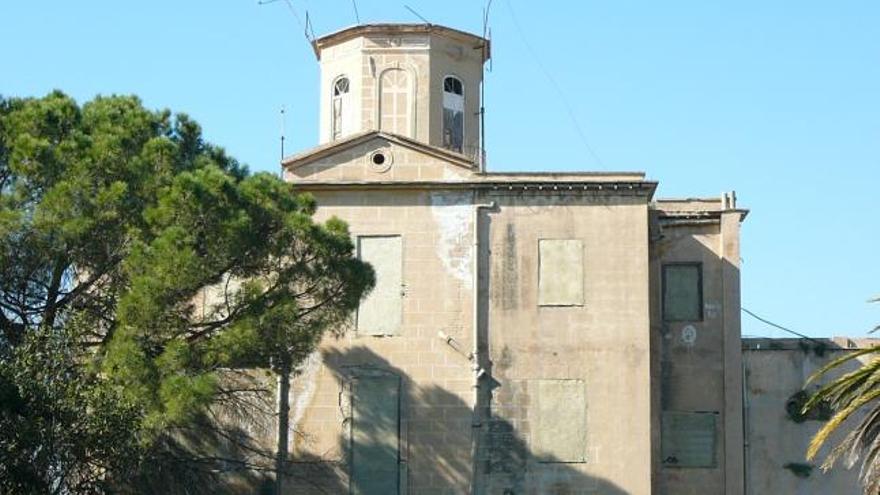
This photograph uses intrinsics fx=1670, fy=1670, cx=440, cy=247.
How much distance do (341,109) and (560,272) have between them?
296 inches

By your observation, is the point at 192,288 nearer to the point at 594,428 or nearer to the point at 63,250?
the point at 63,250

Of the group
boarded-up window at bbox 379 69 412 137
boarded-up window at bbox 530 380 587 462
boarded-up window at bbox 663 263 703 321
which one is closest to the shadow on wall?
boarded-up window at bbox 530 380 587 462

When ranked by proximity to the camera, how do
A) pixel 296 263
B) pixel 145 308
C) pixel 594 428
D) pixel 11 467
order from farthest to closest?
pixel 594 428, pixel 296 263, pixel 145 308, pixel 11 467

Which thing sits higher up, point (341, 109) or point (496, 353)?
point (341, 109)

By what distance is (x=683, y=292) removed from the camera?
37031mm

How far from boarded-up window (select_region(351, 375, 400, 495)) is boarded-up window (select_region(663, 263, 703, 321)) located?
21.4ft

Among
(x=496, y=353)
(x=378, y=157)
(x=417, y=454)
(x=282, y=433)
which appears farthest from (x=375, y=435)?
(x=378, y=157)

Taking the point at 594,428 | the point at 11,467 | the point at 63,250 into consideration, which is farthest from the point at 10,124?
the point at 594,428

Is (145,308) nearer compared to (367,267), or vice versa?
(145,308)

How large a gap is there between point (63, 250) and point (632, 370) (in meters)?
12.2

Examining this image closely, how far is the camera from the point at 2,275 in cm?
2861

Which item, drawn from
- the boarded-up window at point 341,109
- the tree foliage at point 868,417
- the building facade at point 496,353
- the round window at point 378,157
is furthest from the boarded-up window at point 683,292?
the tree foliage at point 868,417

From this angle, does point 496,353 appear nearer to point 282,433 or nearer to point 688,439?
point 282,433

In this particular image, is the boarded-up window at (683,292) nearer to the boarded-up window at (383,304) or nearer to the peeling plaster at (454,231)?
the peeling plaster at (454,231)
